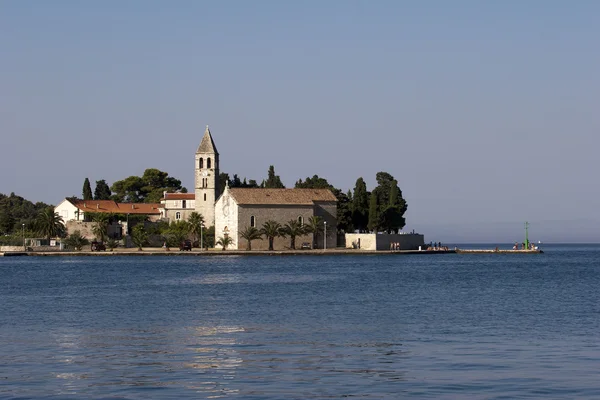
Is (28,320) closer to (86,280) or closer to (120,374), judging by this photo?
(120,374)

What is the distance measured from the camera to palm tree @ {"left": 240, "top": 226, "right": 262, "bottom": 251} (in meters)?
80.5

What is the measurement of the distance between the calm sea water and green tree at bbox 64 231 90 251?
141 feet

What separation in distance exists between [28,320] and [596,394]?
57.4 ft

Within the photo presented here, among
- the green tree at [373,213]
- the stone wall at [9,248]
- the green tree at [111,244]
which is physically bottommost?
the stone wall at [9,248]

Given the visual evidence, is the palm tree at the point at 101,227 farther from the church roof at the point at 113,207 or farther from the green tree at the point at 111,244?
the church roof at the point at 113,207

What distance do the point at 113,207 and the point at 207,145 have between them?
11.9 meters

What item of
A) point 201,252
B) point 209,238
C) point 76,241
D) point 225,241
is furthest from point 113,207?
point 201,252

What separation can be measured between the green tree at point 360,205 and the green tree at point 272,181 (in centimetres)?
1507

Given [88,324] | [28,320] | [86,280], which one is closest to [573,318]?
[88,324]

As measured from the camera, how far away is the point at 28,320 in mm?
26844

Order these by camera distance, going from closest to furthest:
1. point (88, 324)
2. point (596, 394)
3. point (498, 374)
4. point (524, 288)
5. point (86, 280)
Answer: point (596, 394) < point (498, 374) < point (88, 324) < point (524, 288) < point (86, 280)

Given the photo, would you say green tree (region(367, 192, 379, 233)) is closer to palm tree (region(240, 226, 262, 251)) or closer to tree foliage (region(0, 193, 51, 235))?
palm tree (region(240, 226, 262, 251))

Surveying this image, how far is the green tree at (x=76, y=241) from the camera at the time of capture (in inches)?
3381

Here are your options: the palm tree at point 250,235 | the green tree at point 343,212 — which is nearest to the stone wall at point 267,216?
the palm tree at point 250,235
